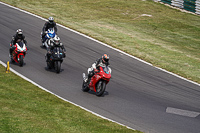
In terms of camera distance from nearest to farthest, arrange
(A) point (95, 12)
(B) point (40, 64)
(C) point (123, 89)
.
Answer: (C) point (123, 89), (B) point (40, 64), (A) point (95, 12)

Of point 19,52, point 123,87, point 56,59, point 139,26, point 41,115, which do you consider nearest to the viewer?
point 41,115

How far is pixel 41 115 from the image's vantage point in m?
11.6

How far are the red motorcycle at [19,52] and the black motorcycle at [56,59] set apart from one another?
155cm

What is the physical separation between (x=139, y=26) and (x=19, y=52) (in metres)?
16.6

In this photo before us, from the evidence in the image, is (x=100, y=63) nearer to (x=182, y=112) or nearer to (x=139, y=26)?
(x=182, y=112)

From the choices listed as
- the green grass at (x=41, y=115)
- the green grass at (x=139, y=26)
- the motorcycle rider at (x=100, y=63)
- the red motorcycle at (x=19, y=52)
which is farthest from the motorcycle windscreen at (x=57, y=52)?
the green grass at (x=139, y=26)

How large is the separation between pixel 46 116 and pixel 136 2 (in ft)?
107

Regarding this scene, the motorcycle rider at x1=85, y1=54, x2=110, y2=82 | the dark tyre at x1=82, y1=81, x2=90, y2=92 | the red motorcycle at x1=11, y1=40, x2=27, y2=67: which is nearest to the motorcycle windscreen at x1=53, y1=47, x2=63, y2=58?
the red motorcycle at x1=11, y1=40, x2=27, y2=67

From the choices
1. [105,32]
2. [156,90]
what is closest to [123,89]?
[156,90]

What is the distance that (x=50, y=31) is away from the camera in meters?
23.6

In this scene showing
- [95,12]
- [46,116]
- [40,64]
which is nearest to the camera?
[46,116]

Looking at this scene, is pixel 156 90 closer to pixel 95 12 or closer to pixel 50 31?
pixel 50 31

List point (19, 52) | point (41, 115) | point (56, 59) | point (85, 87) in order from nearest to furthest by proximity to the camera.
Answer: point (41, 115), point (85, 87), point (56, 59), point (19, 52)

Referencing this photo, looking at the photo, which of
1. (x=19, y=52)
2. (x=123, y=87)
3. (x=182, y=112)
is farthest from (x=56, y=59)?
(x=182, y=112)
